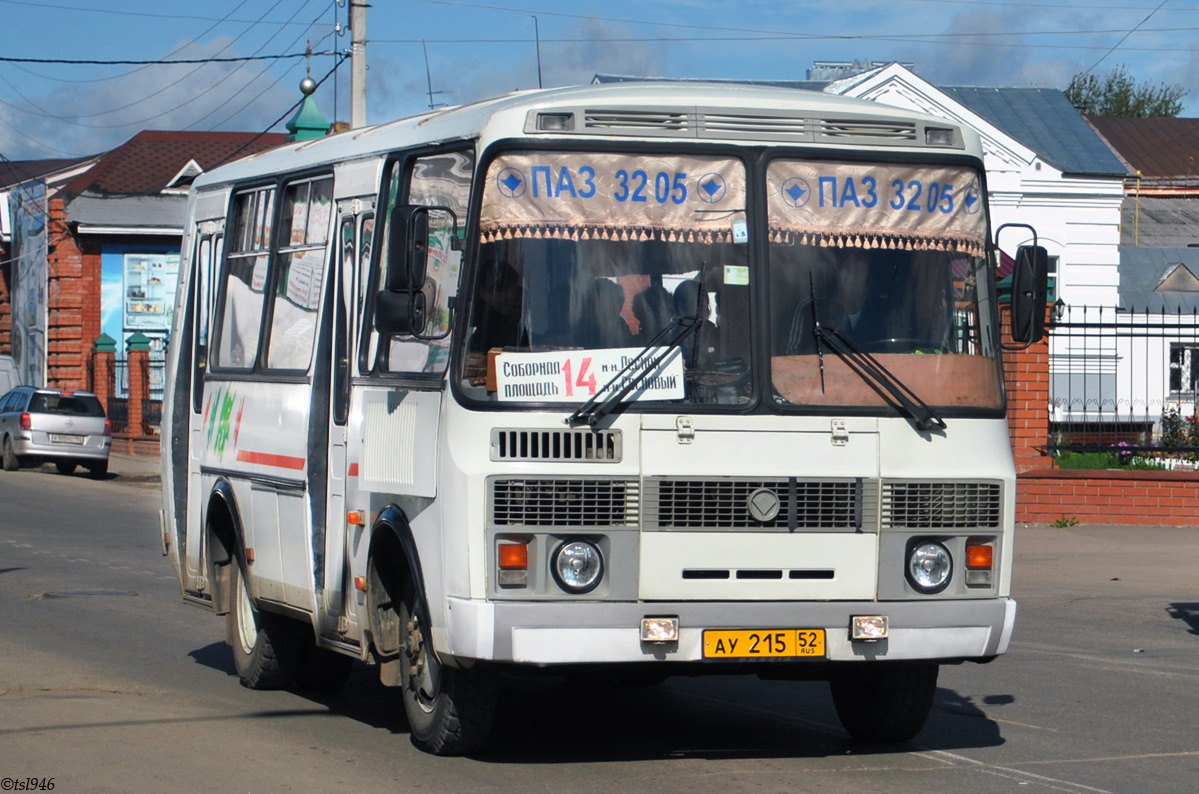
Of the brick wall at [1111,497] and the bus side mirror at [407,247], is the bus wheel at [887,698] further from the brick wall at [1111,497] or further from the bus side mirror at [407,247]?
the brick wall at [1111,497]

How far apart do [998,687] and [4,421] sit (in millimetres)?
26515

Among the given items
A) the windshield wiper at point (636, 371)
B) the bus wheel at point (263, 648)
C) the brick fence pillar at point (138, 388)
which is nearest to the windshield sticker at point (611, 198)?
the windshield wiper at point (636, 371)

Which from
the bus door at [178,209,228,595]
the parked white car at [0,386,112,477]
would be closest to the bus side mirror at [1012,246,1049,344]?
the bus door at [178,209,228,595]

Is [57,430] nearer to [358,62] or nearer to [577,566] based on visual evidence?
[358,62]

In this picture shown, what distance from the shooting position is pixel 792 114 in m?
7.35

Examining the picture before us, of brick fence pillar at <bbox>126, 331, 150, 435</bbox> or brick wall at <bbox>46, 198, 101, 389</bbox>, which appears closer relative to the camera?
brick fence pillar at <bbox>126, 331, 150, 435</bbox>

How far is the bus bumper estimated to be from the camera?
676 centimetres

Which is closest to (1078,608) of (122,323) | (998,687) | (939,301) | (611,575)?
(998,687)

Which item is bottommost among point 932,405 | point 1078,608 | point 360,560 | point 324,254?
point 1078,608

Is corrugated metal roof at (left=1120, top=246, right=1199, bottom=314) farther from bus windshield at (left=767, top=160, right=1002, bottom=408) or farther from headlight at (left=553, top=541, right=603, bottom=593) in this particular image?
headlight at (left=553, top=541, right=603, bottom=593)

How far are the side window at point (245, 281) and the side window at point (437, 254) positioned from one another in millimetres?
2044

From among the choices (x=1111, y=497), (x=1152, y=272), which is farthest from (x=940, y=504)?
(x=1152, y=272)

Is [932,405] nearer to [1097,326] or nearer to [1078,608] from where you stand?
[1078,608]

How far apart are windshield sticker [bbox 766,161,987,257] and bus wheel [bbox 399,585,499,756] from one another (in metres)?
2.14
